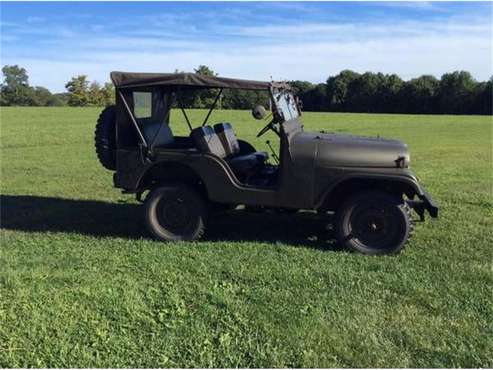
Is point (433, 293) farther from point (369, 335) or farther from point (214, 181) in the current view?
point (214, 181)

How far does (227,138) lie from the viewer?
674 cm

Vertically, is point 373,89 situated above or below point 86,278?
above

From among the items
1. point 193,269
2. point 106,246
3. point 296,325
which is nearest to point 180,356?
point 296,325

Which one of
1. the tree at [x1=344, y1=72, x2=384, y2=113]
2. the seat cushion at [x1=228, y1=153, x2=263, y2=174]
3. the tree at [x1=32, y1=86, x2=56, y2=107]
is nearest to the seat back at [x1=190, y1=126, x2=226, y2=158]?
the seat cushion at [x1=228, y1=153, x2=263, y2=174]

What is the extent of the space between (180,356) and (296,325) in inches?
34.3

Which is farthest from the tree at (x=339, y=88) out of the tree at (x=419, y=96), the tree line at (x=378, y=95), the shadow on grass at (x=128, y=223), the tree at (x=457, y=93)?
the shadow on grass at (x=128, y=223)

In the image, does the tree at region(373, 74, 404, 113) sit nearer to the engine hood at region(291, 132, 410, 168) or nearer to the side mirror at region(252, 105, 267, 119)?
the engine hood at region(291, 132, 410, 168)

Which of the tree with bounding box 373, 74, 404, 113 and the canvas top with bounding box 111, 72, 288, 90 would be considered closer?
the canvas top with bounding box 111, 72, 288, 90

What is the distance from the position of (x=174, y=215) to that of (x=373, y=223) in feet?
6.96

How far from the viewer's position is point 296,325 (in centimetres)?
398

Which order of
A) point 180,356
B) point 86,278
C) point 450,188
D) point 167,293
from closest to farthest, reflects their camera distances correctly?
1. point 180,356
2. point 167,293
3. point 86,278
4. point 450,188

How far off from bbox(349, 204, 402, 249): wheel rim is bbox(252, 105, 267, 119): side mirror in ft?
4.41

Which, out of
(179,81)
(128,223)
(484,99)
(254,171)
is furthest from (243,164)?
(484,99)

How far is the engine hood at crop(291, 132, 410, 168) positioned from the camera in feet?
18.6
